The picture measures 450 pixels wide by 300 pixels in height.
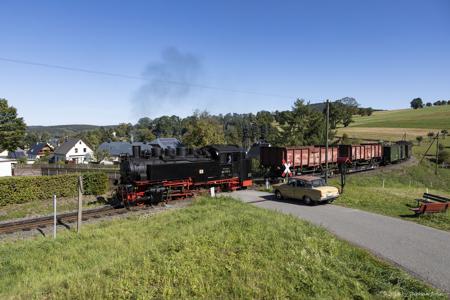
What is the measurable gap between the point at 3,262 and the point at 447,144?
279ft

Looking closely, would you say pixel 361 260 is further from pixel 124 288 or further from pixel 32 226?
pixel 32 226

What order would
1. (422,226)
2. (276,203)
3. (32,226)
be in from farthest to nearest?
(276,203)
(32,226)
(422,226)

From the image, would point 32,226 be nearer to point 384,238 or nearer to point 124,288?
point 124,288

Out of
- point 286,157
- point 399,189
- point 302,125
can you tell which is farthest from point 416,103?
point 286,157

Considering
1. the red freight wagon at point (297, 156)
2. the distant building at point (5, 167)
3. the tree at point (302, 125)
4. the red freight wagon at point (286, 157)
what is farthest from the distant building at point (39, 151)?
the red freight wagon at point (297, 156)

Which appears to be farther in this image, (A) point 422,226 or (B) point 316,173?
(B) point 316,173

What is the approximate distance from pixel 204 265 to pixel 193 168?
13038 mm

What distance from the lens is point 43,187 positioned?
2356 centimetres

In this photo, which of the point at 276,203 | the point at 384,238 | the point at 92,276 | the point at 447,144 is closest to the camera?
the point at 92,276

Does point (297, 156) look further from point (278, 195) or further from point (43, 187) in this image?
point (43, 187)

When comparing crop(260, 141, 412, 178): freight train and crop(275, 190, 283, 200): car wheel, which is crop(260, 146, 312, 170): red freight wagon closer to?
crop(260, 141, 412, 178): freight train

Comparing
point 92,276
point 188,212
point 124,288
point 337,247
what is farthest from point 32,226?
point 337,247

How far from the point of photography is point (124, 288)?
7.43 m

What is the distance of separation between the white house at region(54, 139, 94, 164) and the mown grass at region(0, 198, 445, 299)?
69.9m
